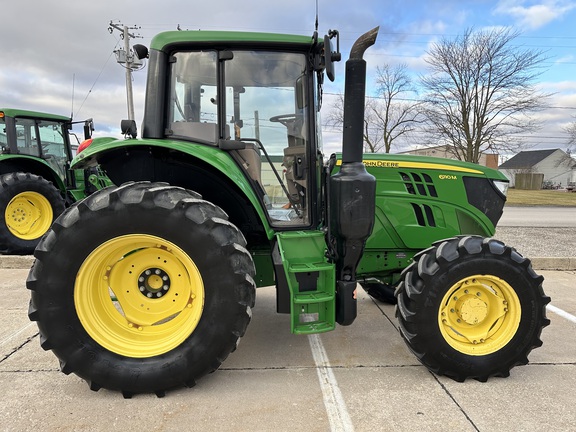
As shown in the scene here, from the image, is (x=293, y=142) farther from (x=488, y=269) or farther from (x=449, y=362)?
(x=449, y=362)

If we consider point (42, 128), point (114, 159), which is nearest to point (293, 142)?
point (114, 159)

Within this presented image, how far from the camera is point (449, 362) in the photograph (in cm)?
274

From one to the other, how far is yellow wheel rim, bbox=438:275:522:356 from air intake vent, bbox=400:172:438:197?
3.02ft

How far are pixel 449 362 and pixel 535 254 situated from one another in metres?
4.61

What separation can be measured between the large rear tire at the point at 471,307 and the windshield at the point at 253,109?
3.60ft

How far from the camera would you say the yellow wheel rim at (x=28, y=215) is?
6.75 metres

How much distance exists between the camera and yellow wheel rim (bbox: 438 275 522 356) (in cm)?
280

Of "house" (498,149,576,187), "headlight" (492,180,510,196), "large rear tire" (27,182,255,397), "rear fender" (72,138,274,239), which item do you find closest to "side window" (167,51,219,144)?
"rear fender" (72,138,274,239)

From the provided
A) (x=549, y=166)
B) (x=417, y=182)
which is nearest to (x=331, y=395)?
(x=417, y=182)

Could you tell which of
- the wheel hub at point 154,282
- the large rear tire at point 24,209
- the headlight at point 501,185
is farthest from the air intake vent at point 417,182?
the large rear tire at point 24,209

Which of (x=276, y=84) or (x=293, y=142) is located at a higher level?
(x=276, y=84)

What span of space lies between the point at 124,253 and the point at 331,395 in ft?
5.36

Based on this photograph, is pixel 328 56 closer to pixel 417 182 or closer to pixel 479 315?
pixel 417 182

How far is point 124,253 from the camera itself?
2.67 meters
